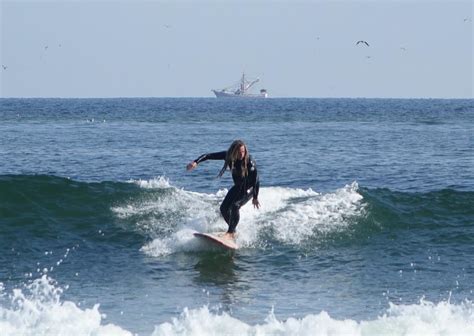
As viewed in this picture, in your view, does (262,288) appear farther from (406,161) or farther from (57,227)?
(406,161)

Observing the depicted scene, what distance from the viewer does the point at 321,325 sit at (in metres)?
10.0

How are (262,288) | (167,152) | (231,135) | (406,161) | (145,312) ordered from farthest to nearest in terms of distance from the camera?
(231,135)
(167,152)
(406,161)
(262,288)
(145,312)

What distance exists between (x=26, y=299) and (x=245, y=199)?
453cm

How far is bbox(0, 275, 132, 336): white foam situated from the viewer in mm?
9922

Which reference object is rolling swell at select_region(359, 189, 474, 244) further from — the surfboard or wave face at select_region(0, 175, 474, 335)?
the surfboard

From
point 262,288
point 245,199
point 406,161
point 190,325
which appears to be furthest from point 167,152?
point 190,325

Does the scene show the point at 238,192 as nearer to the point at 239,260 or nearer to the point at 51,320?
the point at 239,260

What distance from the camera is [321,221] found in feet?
53.5

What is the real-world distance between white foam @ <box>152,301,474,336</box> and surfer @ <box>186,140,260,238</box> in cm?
377

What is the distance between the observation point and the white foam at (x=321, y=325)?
9.95 m

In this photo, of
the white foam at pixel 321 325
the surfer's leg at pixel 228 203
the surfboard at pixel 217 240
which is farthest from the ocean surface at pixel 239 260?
the surfer's leg at pixel 228 203

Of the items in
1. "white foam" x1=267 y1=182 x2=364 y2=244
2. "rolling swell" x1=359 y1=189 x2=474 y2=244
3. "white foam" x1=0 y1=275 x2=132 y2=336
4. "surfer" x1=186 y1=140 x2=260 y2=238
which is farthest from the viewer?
"rolling swell" x1=359 y1=189 x2=474 y2=244

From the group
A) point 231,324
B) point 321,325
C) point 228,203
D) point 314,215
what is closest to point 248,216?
point 314,215

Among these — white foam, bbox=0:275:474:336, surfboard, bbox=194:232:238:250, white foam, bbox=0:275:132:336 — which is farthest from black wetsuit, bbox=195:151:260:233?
white foam, bbox=0:275:132:336
